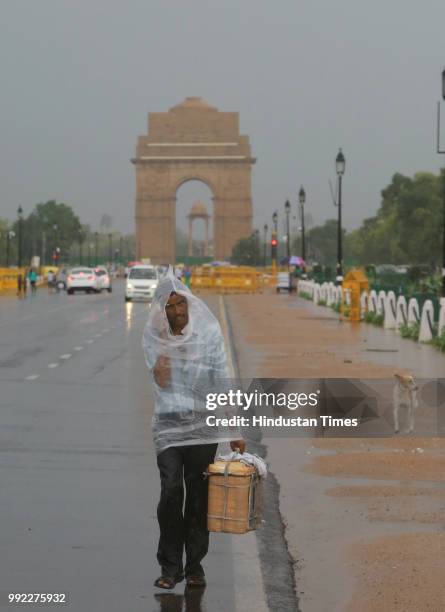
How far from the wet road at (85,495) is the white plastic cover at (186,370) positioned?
759 mm

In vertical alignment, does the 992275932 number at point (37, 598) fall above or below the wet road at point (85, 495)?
above

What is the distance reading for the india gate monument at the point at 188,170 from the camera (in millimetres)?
161250

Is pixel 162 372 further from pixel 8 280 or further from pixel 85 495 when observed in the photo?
pixel 8 280

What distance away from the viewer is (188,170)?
16238 centimetres

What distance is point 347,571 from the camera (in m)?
7.61

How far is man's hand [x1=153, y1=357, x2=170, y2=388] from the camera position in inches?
282

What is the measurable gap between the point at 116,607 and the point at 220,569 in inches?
41.8

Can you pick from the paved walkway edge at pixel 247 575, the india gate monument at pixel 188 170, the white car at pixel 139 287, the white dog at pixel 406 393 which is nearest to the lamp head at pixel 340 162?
the white car at pixel 139 287

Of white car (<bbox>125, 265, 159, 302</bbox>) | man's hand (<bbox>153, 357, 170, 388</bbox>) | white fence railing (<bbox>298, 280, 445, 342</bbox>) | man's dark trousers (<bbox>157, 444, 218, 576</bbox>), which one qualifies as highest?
man's hand (<bbox>153, 357, 170, 388</bbox>)

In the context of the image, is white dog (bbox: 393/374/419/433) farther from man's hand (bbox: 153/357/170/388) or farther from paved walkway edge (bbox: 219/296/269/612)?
man's hand (bbox: 153/357/170/388)

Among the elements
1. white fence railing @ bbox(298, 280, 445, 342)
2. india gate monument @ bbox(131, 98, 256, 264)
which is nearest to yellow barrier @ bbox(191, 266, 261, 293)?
white fence railing @ bbox(298, 280, 445, 342)

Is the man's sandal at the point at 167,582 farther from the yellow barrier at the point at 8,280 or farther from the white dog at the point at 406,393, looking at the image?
the yellow barrier at the point at 8,280

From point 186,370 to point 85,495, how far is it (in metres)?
3.00

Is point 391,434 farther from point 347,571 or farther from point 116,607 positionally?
point 116,607
